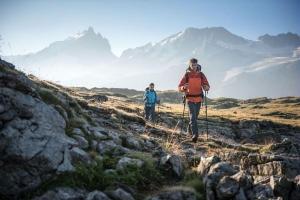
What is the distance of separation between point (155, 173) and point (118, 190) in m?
1.90

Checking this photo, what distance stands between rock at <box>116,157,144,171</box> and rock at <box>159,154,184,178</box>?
2.54ft

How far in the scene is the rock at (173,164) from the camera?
→ 11.0 meters

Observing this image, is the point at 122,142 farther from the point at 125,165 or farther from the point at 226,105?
the point at 226,105

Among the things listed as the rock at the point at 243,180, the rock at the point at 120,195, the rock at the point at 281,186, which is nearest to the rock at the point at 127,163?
the rock at the point at 120,195

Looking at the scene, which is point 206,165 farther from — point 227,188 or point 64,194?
point 64,194

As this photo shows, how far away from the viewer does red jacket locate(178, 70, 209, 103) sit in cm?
2006

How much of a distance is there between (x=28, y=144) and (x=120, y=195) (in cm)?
269

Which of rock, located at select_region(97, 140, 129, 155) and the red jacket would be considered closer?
rock, located at select_region(97, 140, 129, 155)

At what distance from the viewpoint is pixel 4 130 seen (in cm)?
911

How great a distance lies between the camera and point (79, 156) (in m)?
10.1

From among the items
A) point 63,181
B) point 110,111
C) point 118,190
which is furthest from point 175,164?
point 110,111

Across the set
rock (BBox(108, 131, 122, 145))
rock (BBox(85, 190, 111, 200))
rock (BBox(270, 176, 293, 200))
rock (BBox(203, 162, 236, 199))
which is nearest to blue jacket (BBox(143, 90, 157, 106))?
rock (BBox(108, 131, 122, 145))

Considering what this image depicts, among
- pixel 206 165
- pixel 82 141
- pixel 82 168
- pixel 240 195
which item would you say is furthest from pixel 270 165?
pixel 82 168

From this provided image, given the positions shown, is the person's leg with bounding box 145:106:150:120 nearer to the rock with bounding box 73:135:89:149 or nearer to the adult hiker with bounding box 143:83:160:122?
the adult hiker with bounding box 143:83:160:122
